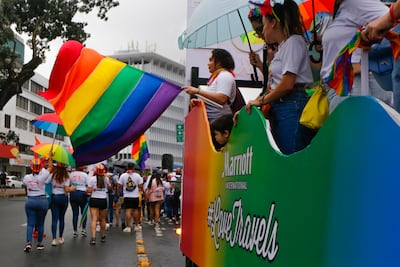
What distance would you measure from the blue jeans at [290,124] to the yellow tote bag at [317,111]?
15.1 inches

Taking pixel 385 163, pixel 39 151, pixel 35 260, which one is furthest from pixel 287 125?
pixel 39 151

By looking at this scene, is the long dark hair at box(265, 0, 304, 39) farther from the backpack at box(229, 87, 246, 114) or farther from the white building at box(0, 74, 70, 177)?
the white building at box(0, 74, 70, 177)

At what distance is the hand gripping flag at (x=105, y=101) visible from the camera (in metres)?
5.53

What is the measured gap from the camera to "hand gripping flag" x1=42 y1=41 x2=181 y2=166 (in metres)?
5.53

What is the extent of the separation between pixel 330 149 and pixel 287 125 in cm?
103

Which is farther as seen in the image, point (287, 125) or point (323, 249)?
point (287, 125)

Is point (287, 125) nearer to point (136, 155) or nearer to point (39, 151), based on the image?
point (39, 151)

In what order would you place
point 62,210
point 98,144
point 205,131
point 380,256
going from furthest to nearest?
point 62,210 → point 98,144 → point 205,131 → point 380,256

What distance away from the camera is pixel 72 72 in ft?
18.5

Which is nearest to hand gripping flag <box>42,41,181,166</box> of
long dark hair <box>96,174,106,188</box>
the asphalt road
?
the asphalt road

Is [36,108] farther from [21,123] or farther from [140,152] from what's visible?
[140,152]

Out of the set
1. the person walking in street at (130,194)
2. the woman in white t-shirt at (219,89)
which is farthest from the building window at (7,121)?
the woman in white t-shirt at (219,89)

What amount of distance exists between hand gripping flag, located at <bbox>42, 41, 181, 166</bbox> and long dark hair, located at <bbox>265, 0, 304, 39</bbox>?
2.29 m

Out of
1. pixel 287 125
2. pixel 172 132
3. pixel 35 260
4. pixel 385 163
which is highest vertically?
pixel 172 132
